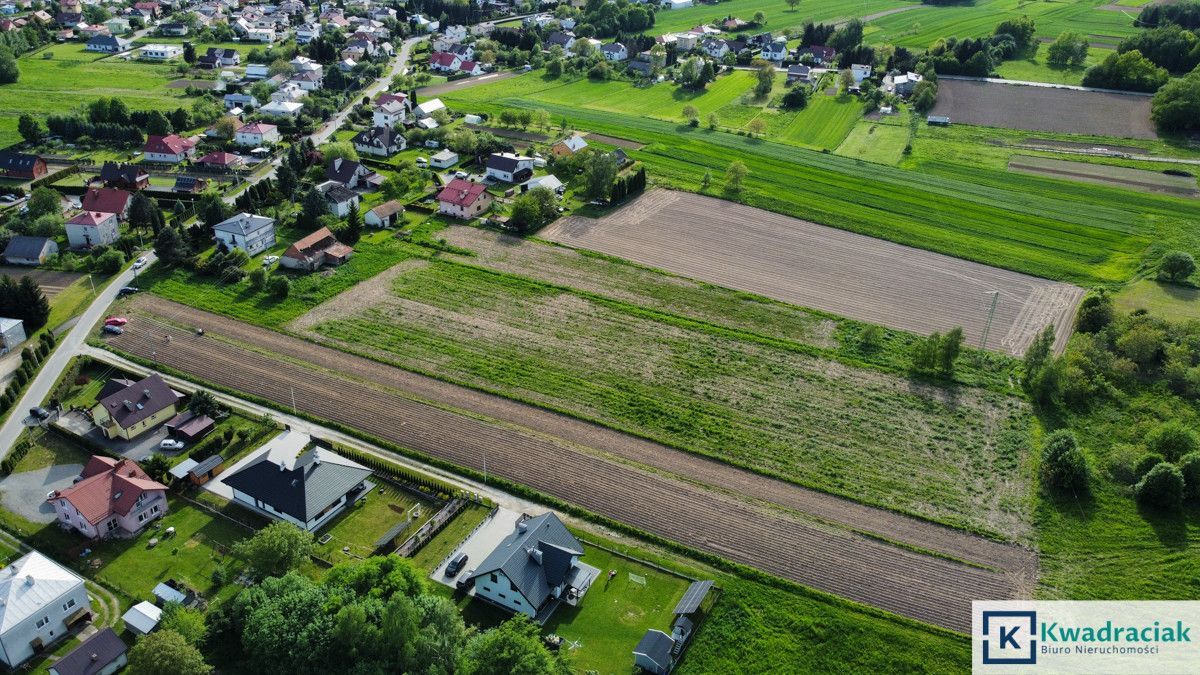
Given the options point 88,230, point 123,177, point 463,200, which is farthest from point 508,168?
point 88,230

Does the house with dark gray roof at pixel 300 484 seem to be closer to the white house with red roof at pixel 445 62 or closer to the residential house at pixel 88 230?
the residential house at pixel 88 230

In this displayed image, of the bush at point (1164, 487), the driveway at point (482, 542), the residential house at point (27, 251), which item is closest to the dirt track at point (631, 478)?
the driveway at point (482, 542)

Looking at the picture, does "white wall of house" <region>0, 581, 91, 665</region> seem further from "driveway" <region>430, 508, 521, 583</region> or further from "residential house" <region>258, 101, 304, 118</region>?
"residential house" <region>258, 101, 304, 118</region>

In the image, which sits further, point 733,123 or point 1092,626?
point 733,123

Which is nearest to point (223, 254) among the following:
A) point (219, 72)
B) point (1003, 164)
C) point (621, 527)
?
point (621, 527)

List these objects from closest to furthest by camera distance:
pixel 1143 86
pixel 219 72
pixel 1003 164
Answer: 1. pixel 1003 164
2. pixel 1143 86
3. pixel 219 72

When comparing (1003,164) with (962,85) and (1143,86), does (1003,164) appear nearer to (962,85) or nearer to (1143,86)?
(962,85)
